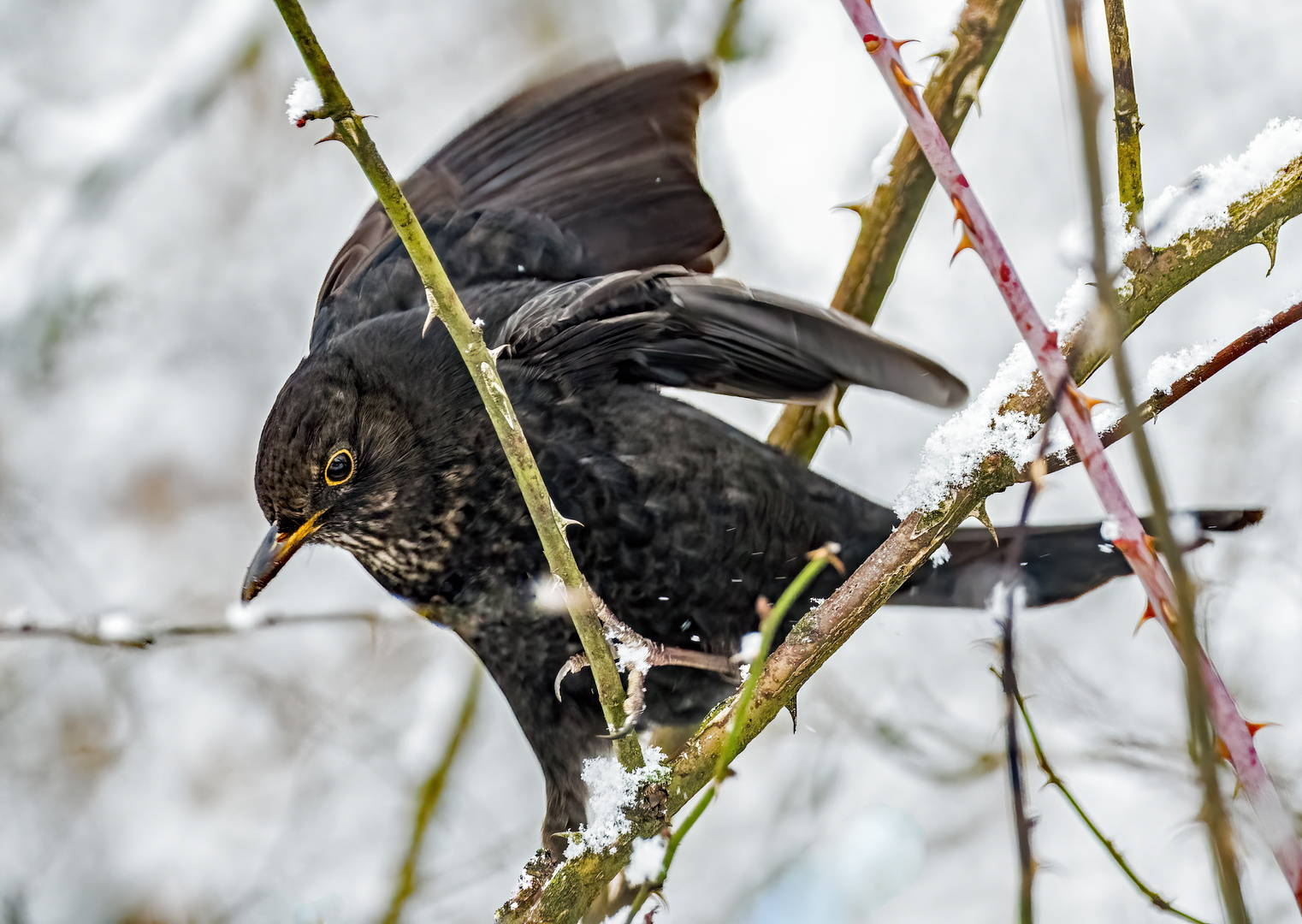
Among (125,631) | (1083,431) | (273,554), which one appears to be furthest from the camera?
(273,554)

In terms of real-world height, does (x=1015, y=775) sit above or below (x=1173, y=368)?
below

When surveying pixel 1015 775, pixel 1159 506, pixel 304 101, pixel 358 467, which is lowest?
pixel 1015 775

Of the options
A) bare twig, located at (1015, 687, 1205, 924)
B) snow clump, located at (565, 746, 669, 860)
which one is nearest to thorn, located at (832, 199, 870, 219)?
snow clump, located at (565, 746, 669, 860)

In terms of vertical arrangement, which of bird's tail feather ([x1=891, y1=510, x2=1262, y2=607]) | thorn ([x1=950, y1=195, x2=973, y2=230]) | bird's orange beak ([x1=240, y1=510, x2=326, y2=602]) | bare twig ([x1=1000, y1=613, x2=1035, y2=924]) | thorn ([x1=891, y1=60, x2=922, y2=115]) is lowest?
bare twig ([x1=1000, y1=613, x2=1035, y2=924])

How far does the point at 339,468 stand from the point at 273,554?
0.81 feet

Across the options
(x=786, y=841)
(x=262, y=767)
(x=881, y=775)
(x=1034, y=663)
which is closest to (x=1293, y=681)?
(x=1034, y=663)

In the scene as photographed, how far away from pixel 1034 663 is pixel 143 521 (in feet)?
13.3

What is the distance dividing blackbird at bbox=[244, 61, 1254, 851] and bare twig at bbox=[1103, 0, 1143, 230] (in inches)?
23.2

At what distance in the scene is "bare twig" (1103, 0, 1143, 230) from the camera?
1674 millimetres

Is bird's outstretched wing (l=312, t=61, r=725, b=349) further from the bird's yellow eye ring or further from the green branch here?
the green branch

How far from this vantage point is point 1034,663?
3547 millimetres

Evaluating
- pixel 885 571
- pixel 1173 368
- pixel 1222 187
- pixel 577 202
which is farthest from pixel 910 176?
pixel 885 571

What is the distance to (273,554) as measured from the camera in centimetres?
244

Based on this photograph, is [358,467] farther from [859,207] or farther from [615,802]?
[859,207]
